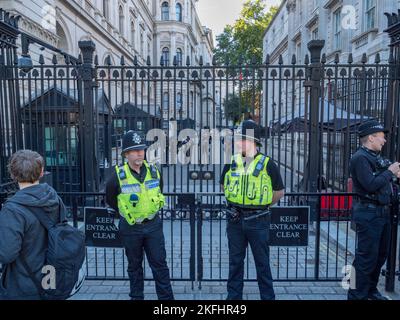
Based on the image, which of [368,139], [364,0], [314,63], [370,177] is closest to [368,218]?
[370,177]

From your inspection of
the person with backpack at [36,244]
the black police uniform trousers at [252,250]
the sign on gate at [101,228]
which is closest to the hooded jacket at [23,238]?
the person with backpack at [36,244]

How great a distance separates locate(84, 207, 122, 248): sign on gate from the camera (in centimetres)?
431

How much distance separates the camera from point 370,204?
11.8 ft

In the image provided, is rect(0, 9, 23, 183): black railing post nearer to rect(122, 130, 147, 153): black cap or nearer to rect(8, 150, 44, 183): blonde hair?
rect(122, 130, 147, 153): black cap

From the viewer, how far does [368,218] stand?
3.58 m

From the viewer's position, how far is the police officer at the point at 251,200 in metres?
3.50

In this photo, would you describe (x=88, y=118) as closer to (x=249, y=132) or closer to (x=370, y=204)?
(x=249, y=132)

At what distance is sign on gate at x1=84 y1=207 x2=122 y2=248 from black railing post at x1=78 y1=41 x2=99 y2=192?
2223mm

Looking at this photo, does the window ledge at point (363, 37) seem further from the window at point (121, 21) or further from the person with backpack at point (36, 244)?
the window at point (121, 21)

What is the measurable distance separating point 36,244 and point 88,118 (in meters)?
4.23

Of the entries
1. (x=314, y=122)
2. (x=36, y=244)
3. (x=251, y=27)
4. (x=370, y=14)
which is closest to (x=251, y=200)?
(x=36, y=244)

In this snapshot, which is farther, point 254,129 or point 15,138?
point 15,138
